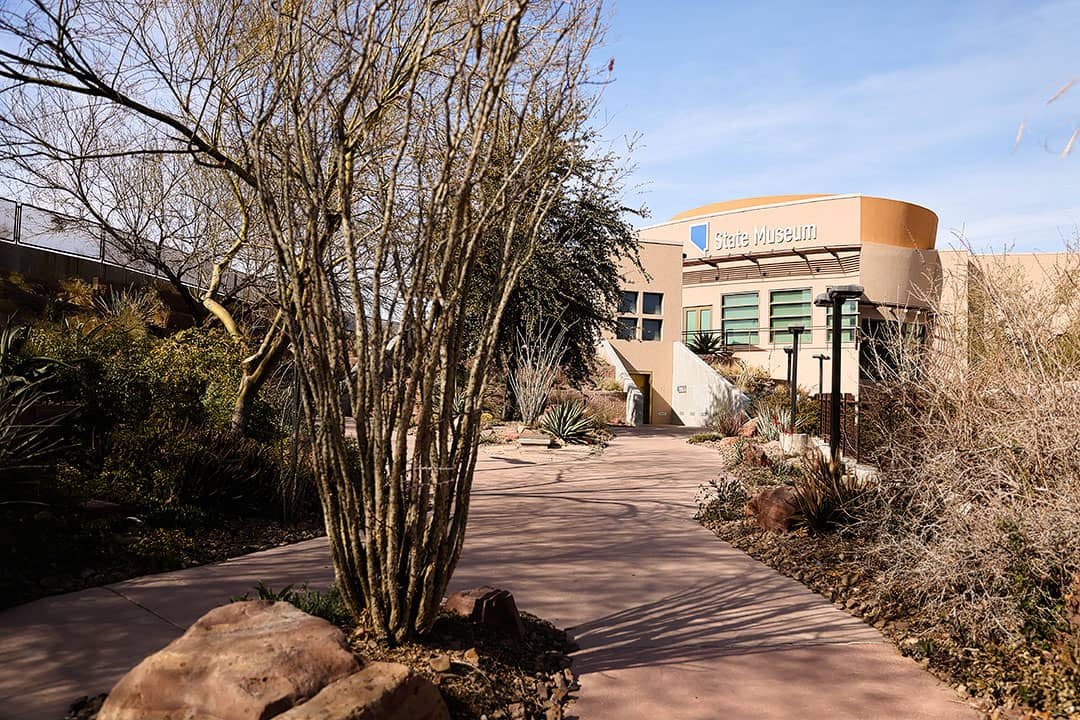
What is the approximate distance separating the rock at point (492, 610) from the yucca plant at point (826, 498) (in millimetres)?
4021

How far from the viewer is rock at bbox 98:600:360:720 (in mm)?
2803

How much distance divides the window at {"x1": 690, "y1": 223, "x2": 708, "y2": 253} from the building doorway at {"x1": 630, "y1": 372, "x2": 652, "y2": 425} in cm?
650

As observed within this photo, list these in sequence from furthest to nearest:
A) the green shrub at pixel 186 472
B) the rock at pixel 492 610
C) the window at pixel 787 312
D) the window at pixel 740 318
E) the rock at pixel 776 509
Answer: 1. the window at pixel 740 318
2. the window at pixel 787 312
3. the rock at pixel 776 509
4. the green shrub at pixel 186 472
5. the rock at pixel 492 610

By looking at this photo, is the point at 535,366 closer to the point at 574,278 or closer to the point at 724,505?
the point at 574,278

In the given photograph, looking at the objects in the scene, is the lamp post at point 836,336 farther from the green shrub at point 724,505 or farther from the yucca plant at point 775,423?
the yucca plant at point 775,423

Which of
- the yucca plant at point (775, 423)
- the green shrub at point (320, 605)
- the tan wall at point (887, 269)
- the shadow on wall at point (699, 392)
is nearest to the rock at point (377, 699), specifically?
the green shrub at point (320, 605)

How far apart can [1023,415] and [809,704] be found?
8.74ft

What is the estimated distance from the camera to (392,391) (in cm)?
394

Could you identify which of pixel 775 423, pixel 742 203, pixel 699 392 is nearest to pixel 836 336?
pixel 775 423

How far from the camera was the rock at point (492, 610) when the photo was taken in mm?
4395

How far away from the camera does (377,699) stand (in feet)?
9.30

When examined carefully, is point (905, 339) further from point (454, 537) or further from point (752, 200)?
point (752, 200)

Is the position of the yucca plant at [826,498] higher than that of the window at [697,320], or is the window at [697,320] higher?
the window at [697,320]

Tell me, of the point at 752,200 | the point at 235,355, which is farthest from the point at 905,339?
the point at 752,200
